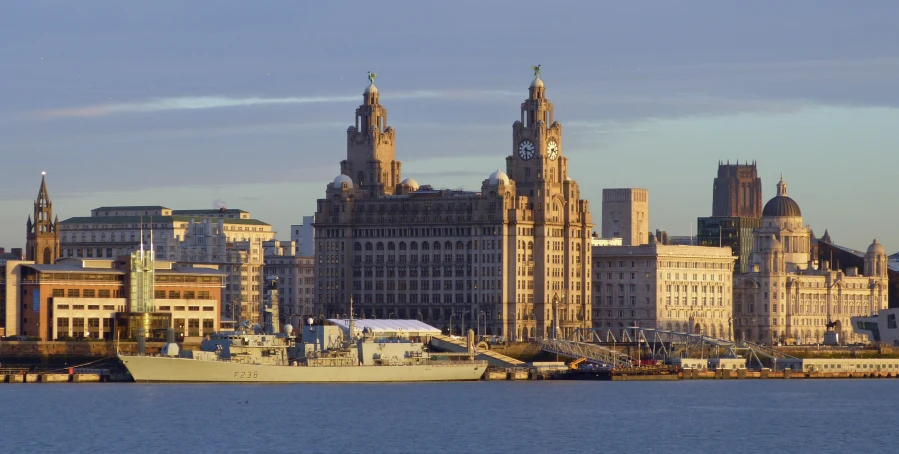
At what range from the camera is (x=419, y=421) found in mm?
160000

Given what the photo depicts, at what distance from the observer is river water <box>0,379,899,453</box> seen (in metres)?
143

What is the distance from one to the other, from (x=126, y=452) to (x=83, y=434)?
12.1 meters

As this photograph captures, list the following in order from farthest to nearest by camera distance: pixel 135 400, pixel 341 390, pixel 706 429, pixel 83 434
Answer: pixel 341 390 → pixel 135 400 → pixel 706 429 → pixel 83 434

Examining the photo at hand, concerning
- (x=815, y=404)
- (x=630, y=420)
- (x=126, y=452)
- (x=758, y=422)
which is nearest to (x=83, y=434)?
(x=126, y=452)

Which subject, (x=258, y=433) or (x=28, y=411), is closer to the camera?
(x=258, y=433)

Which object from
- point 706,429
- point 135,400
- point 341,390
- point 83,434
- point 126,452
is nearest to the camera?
point 126,452

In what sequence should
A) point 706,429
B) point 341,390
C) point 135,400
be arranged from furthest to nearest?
point 341,390 < point 135,400 < point 706,429

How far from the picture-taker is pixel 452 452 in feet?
451

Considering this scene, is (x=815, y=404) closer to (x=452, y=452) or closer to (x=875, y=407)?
(x=875, y=407)

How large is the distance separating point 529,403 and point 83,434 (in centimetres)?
4988

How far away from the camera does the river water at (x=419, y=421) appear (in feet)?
468

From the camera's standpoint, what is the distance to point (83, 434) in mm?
146375

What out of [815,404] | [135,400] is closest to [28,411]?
[135,400]

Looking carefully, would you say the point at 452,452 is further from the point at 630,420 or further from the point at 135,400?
the point at 135,400
